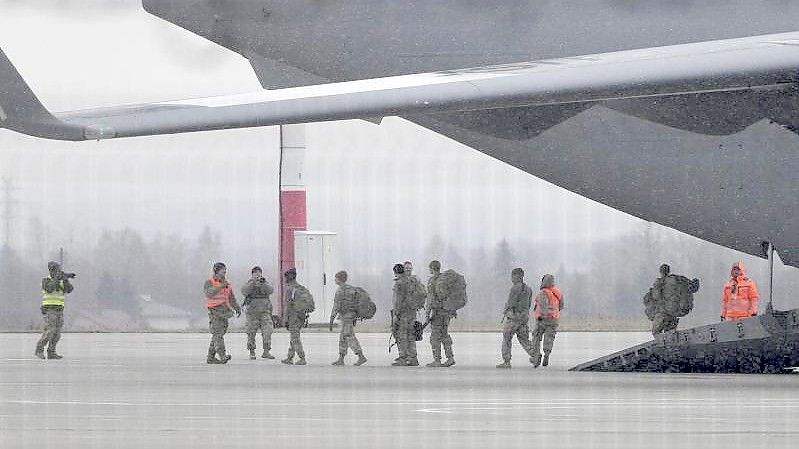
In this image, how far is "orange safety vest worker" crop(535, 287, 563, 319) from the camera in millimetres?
26337

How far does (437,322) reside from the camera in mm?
25672

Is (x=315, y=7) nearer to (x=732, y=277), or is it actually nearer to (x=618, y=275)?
(x=732, y=277)

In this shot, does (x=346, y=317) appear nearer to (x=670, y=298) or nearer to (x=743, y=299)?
(x=670, y=298)

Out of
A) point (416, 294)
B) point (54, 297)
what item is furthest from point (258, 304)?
point (416, 294)

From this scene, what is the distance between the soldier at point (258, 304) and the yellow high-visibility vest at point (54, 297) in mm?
2777

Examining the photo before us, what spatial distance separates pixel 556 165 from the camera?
2116 cm

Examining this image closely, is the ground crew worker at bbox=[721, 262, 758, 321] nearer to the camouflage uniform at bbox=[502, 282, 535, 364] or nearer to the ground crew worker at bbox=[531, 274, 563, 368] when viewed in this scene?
the ground crew worker at bbox=[531, 274, 563, 368]

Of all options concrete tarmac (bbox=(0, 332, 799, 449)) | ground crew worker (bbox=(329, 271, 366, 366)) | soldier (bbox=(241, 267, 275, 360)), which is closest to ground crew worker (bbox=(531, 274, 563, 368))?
concrete tarmac (bbox=(0, 332, 799, 449))

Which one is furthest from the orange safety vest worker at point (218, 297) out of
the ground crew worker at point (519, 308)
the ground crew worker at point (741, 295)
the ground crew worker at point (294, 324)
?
the ground crew worker at point (741, 295)

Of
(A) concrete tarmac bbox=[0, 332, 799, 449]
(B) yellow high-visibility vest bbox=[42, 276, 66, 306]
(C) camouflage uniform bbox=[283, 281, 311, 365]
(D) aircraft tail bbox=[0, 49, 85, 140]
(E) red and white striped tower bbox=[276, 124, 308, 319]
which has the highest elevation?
(E) red and white striped tower bbox=[276, 124, 308, 319]

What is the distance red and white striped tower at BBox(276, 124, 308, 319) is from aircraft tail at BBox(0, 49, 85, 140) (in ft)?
104

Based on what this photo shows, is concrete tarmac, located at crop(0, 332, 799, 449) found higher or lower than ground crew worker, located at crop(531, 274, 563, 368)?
lower

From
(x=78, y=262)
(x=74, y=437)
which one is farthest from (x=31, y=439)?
(x=78, y=262)

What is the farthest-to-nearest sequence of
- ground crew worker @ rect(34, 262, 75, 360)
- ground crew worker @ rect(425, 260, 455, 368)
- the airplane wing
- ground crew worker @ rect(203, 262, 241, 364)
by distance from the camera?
ground crew worker @ rect(34, 262, 75, 360)
ground crew worker @ rect(203, 262, 241, 364)
ground crew worker @ rect(425, 260, 455, 368)
the airplane wing
